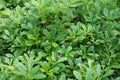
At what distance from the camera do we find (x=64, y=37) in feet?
7.50

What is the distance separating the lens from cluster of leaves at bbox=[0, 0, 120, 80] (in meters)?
2.04

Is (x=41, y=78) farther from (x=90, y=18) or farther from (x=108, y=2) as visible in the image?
(x=108, y=2)

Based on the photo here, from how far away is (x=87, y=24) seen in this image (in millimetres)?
2402

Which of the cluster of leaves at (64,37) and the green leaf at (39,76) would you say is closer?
the green leaf at (39,76)

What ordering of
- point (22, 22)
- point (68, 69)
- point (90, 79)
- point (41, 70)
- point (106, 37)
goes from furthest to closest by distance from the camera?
1. point (22, 22)
2. point (106, 37)
3. point (68, 69)
4. point (41, 70)
5. point (90, 79)

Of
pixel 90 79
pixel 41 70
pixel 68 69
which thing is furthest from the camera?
pixel 68 69

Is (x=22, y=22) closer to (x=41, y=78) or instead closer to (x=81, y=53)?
(x=81, y=53)

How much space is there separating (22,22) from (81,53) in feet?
1.95

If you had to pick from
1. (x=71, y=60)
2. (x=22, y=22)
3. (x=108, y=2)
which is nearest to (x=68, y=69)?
(x=71, y=60)

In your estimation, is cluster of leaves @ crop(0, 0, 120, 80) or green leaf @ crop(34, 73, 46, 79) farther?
cluster of leaves @ crop(0, 0, 120, 80)

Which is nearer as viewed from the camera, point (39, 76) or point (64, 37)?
point (39, 76)

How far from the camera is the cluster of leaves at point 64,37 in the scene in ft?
6.71

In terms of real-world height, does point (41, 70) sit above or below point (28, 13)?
below

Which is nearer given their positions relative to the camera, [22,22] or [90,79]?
[90,79]
